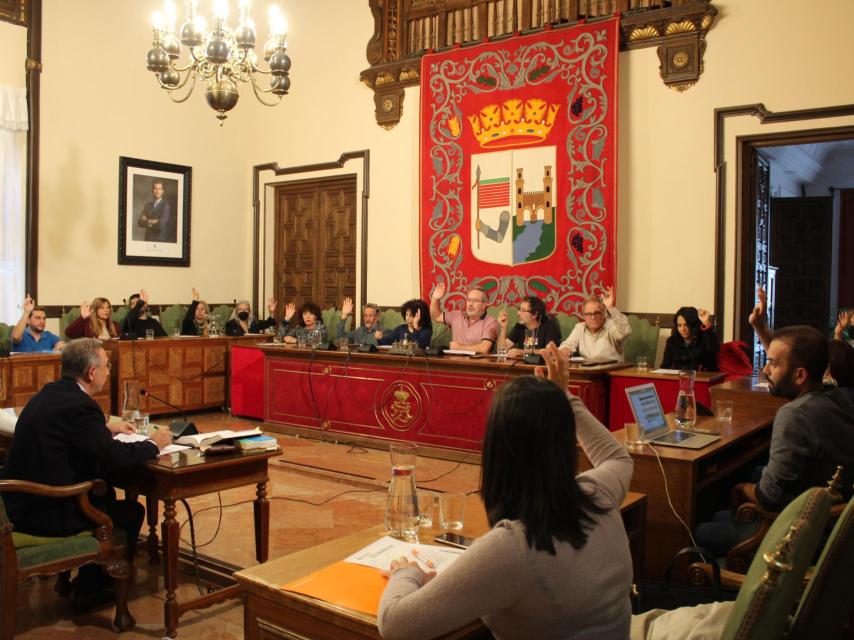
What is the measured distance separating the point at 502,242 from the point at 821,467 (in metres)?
5.24

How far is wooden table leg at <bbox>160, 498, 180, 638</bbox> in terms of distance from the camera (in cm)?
289

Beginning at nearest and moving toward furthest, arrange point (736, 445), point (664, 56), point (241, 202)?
point (736, 445) → point (664, 56) → point (241, 202)

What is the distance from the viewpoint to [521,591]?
1.33 m

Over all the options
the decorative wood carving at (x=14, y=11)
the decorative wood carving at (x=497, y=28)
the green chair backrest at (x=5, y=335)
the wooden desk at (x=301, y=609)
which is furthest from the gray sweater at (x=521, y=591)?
the decorative wood carving at (x=14, y=11)

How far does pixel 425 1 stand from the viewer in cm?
812

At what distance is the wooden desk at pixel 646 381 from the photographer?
521cm

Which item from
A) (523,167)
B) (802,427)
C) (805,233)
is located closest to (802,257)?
(805,233)

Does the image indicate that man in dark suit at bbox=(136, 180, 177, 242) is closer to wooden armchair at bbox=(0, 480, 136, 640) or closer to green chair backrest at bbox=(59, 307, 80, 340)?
green chair backrest at bbox=(59, 307, 80, 340)

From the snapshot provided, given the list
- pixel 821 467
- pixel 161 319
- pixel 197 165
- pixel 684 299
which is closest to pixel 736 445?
pixel 821 467

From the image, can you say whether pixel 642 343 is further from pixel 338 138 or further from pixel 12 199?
pixel 12 199

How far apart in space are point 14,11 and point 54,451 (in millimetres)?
6488

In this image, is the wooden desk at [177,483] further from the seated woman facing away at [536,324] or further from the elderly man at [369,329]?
the elderly man at [369,329]

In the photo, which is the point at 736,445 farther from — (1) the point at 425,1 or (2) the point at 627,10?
(1) the point at 425,1

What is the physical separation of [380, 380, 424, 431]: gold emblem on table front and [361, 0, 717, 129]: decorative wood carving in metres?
3.53
